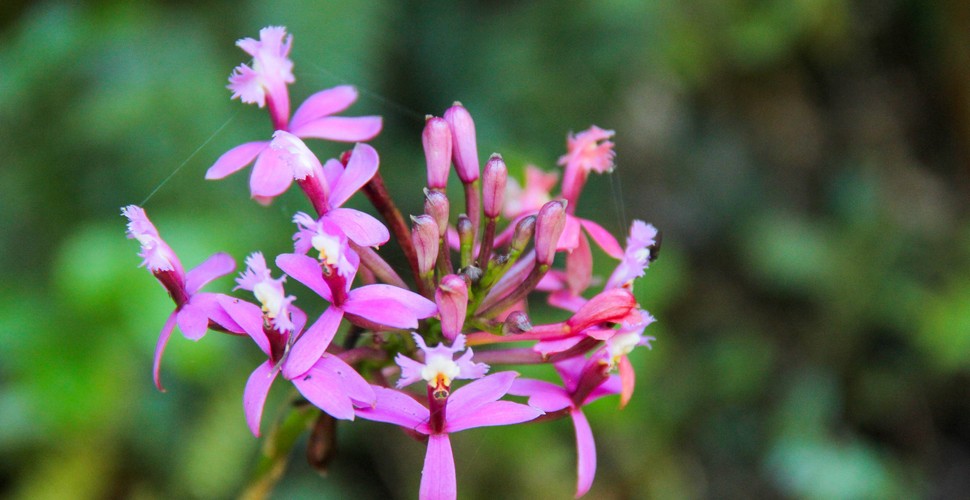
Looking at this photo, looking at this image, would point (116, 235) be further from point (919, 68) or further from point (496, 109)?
point (919, 68)

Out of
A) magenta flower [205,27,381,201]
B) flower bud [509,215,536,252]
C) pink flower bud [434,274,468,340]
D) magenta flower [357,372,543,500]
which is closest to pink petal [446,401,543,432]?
magenta flower [357,372,543,500]

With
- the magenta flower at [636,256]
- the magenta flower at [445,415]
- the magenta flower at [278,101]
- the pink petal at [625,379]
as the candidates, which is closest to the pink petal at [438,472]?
the magenta flower at [445,415]

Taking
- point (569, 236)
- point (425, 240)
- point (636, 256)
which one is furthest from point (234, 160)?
point (636, 256)

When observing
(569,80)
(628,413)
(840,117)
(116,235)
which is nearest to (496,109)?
(569,80)

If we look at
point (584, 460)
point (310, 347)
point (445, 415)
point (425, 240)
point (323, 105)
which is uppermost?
point (323, 105)

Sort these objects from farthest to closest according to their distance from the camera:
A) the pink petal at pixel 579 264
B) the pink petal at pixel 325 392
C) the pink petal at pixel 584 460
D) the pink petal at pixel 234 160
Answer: the pink petal at pixel 579 264 → the pink petal at pixel 234 160 → the pink petal at pixel 584 460 → the pink petal at pixel 325 392

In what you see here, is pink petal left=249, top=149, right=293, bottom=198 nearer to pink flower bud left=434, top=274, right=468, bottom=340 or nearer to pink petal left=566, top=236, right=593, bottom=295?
pink flower bud left=434, top=274, right=468, bottom=340

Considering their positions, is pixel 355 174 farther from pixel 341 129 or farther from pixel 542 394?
pixel 542 394

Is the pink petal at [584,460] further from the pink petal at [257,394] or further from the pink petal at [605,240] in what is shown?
the pink petal at [257,394]
